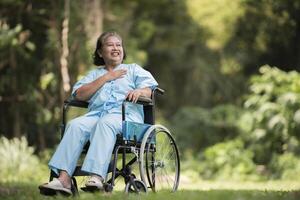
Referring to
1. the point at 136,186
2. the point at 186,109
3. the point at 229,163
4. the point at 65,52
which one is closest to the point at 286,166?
the point at 229,163

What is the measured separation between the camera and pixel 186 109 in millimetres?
14688

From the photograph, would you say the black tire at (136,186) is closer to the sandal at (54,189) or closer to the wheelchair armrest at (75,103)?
the sandal at (54,189)

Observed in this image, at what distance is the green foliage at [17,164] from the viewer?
30.1 feet

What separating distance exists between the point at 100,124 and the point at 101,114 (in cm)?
35

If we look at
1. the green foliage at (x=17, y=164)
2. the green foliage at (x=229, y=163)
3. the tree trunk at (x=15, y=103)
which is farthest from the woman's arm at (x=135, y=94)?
the tree trunk at (x=15, y=103)

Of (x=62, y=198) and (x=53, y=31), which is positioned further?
(x=53, y=31)

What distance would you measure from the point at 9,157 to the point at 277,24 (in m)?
6.80

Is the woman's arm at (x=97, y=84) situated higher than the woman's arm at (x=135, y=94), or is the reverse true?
the woman's arm at (x=97, y=84)

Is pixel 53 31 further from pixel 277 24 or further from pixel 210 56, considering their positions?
pixel 210 56

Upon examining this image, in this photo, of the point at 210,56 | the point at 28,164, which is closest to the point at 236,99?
the point at 210,56

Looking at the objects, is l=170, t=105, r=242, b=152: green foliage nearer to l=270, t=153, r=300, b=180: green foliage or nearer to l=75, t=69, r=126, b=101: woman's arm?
l=270, t=153, r=300, b=180: green foliage

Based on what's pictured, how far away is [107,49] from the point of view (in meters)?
5.11

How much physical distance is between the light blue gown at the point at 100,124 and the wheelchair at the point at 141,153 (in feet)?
0.23

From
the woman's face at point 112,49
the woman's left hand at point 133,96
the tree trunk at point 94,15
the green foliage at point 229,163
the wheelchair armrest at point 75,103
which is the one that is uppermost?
the tree trunk at point 94,15
